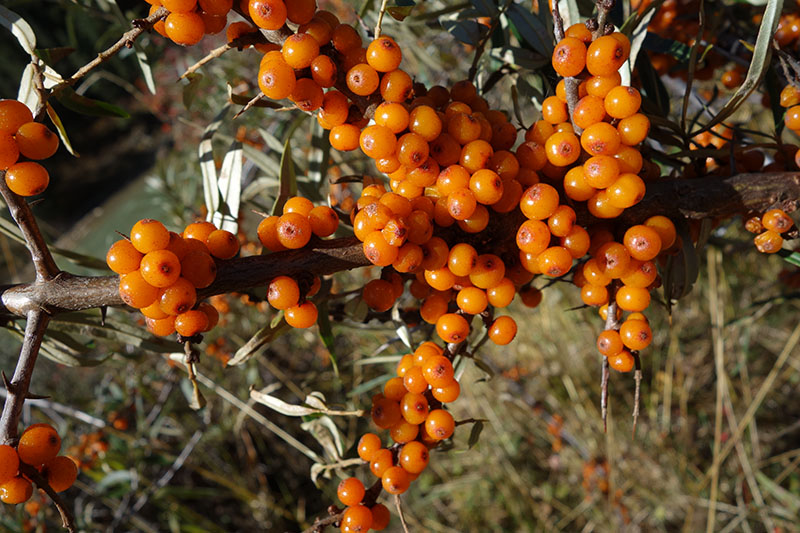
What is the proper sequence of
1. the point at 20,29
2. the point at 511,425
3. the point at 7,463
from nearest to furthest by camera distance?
the point at 7,463, the point at 20,29, the point at 511,425

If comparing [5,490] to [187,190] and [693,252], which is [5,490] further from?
[187,190]

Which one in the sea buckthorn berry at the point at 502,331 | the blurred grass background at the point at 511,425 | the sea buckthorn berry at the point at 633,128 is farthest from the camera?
the blurred grass background at the point at 511,425

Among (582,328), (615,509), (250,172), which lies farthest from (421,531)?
(250,172)

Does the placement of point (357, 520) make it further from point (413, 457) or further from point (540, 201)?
point (540, 201)

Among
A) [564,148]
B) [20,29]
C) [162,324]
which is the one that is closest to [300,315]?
[162,324]

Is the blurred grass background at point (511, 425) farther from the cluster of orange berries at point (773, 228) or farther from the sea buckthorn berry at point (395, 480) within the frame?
the sea buckthorn berry at point (395, 480)

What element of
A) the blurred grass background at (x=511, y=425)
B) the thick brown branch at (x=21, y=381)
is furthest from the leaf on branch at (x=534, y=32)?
the thick brown branch at (x=21, y=381)
